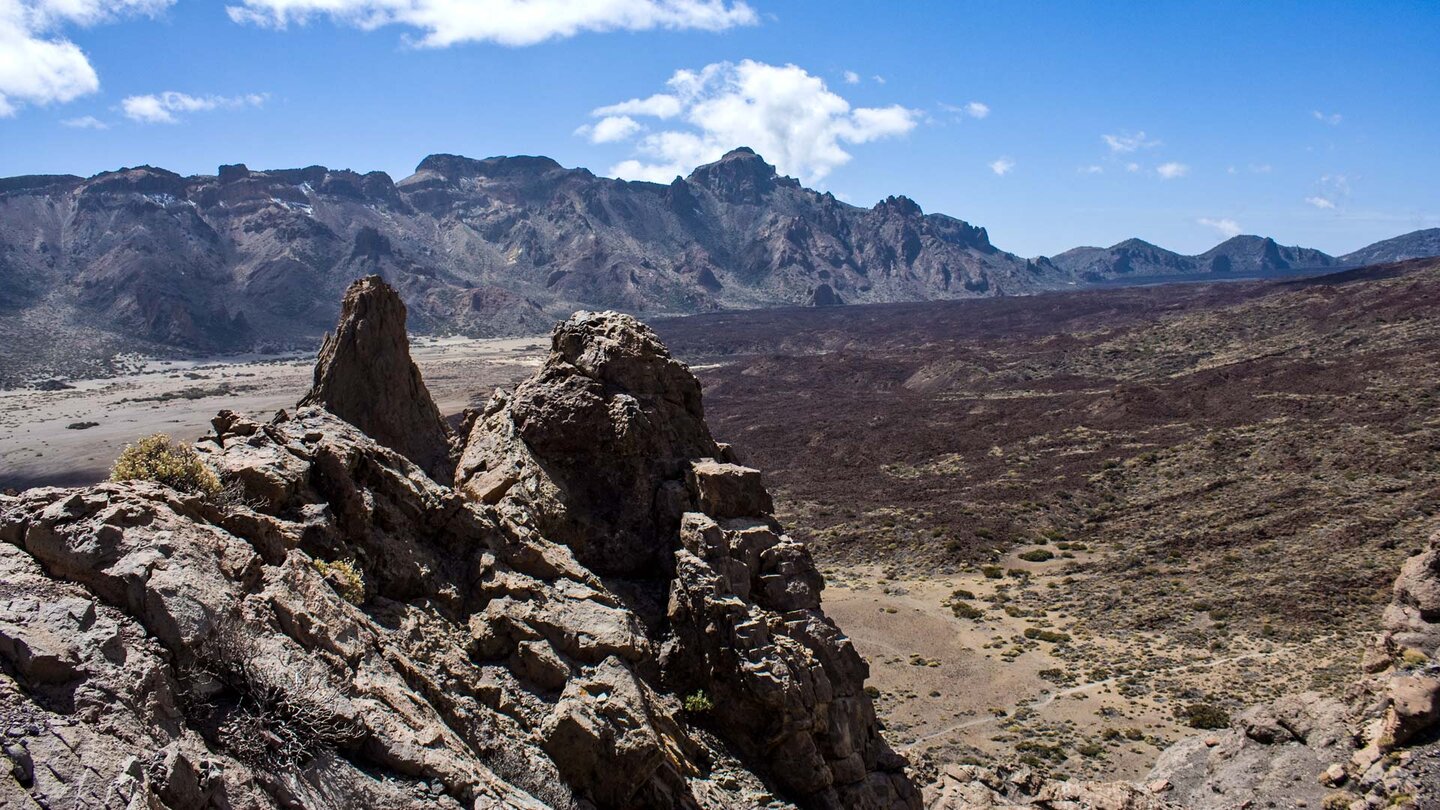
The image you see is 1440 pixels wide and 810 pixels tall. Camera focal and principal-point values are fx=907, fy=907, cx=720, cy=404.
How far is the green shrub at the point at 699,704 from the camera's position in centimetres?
1050

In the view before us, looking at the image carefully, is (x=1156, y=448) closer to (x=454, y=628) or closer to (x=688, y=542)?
(x=688, y=542)

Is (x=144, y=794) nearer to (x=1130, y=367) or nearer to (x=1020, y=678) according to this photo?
(x=1020, y=678)

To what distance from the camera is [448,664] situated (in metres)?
8.20

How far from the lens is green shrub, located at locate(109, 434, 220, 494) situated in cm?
815

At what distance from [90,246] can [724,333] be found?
372ft

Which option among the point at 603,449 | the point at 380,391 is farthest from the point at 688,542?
the point at 380,391

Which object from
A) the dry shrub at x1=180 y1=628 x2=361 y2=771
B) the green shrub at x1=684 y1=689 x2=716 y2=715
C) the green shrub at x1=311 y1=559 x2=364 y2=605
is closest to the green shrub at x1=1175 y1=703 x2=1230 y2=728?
the green shrub at x1=684 y1=689 x2=716 y2=715

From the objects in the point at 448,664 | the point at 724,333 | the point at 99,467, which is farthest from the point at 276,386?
the point at 448,664

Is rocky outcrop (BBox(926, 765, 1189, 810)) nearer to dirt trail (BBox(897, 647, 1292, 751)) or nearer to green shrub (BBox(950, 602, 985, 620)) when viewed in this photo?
dirt trail (BBox(897, 647, 1292, 751))

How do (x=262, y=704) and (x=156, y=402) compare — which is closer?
(x=262, y=704)

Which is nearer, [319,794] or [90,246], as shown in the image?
[319,794]

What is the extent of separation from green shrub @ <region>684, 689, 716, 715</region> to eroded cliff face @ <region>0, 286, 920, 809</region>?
35mm

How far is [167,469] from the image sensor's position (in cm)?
818

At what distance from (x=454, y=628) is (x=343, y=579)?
1.22 m
